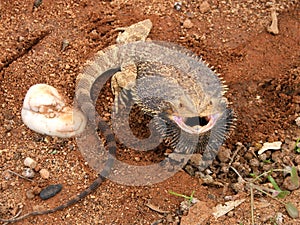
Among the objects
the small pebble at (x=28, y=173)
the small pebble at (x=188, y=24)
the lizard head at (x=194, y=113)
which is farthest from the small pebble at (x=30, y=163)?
the small pebble at (x=188, y=24)

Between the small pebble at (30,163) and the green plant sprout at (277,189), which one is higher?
the green plant sprout at (277,189)

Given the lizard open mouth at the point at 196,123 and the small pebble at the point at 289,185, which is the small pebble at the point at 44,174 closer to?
the lizard open mouth at the point at 196,123

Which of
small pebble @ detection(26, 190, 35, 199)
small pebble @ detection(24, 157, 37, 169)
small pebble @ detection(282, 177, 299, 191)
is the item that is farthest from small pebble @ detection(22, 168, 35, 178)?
small pebble @ detection(282, 177, 299, 191)

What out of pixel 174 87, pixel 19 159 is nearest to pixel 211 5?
pixel 174 87

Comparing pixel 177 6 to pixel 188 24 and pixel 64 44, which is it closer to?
pixel 188 24

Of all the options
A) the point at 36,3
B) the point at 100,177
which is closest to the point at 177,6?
the point at 36,3

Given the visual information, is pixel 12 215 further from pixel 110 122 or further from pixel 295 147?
pixel 295 147
